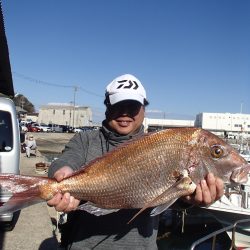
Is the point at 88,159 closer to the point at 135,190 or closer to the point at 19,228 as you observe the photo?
the point at 135,190

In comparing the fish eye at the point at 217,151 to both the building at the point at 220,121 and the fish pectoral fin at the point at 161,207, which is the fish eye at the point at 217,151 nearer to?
the fish pectoral fin at the point at 161,207

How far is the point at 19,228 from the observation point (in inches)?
331

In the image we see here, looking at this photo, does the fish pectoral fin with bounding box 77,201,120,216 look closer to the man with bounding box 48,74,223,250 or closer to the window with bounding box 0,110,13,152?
the man with bounding box 48,74,223,250

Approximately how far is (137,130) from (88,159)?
1.43 feet

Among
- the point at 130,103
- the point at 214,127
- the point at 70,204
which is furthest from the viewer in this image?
the point at 214,127

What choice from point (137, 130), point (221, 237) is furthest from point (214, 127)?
point (137, 130)

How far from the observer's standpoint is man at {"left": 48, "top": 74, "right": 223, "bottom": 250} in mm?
2900

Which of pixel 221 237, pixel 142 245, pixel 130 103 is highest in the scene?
pixel 130 103

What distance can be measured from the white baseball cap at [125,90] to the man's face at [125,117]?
1.8 inches

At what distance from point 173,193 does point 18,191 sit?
1008 millimetres

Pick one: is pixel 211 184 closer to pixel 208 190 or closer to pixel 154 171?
pixel 208 190

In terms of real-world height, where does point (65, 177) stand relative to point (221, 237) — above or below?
above

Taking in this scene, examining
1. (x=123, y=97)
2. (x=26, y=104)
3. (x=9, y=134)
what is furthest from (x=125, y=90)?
(x=26, y=104)

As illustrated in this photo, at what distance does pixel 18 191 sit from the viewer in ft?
8.79
